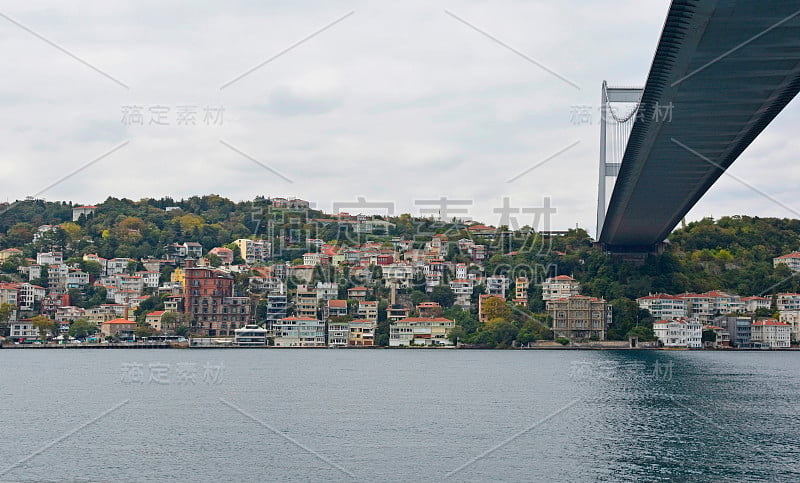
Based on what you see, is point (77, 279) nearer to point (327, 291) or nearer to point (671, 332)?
point (327, 291)

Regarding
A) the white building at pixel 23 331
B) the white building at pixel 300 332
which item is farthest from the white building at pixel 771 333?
the white building at pixel 23 331

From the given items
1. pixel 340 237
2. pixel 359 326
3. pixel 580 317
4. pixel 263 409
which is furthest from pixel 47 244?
pixel 263 409

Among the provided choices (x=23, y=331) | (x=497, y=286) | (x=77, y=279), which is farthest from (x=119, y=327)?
(x=497, y=286)

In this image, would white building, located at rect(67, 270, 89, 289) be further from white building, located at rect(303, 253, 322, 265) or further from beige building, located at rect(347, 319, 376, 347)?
beige building, located at rect(347, 319, 376, 347)

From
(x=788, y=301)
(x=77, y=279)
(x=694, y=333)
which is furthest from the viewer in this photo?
(x=77, y=279)

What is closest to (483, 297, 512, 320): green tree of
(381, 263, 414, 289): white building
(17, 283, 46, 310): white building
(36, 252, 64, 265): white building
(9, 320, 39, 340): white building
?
(381, 263, 414, 289): white building

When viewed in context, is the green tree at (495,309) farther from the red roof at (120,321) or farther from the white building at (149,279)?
the white building at (149,279)

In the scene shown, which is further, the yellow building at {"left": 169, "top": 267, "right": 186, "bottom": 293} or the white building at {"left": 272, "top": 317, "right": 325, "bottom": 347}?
the yellow building at {"left": 169, "top": 267, "right": 186, "bottom": 293}
